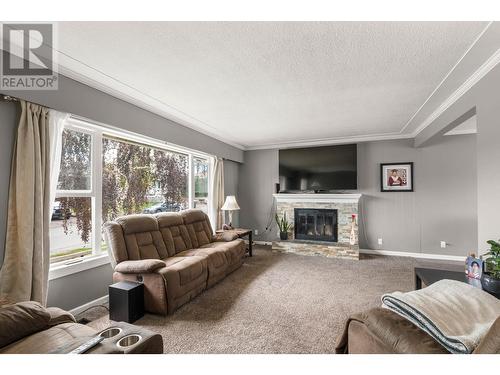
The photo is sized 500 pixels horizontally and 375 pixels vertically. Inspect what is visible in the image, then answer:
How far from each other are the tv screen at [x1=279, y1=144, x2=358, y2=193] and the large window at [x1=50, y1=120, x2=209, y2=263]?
256cm

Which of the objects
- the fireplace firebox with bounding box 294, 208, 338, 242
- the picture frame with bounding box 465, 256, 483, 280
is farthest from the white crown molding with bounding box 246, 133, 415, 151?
the picture frame with bounding box 465, 256, 483, 280

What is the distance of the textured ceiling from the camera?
5.56 ft

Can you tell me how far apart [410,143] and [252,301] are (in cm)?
448

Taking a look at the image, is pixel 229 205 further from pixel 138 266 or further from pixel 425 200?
pixel 425 200

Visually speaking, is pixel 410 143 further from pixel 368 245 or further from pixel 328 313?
pixel 328 313

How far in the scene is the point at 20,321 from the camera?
51.4 inches

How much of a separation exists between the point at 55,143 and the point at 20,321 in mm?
1661

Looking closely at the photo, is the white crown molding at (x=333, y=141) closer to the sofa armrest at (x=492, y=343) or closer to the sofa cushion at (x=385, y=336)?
the sofa cushion at (x=385, y=336)

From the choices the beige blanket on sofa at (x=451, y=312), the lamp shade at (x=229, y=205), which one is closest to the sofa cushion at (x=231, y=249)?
the lamp shade at (x=229, y=205)

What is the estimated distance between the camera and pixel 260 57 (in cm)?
204

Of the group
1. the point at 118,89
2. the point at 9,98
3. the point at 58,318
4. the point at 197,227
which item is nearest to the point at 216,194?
the point at 197,227

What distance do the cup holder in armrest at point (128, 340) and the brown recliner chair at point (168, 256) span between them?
104 centimetres

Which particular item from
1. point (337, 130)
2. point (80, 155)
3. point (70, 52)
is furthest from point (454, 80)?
point (80, 155)

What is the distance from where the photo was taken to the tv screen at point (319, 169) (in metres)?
4.99
